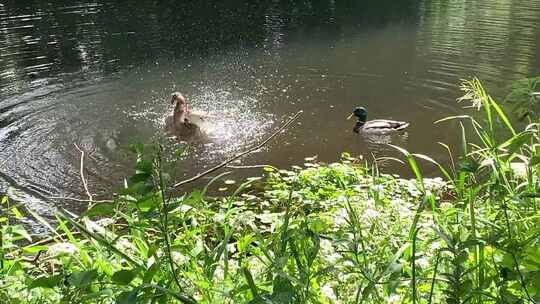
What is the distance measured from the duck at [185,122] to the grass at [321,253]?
14.2 feet

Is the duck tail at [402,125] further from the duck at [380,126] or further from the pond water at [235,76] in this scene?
the pond water at [235,76]

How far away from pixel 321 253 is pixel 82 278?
1487mm

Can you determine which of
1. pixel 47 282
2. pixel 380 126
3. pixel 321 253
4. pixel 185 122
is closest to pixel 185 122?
pixel 185 122

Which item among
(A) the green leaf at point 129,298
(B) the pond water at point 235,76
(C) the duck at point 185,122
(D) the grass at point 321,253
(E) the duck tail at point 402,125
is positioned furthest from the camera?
(E) the duck tail at point 402,125

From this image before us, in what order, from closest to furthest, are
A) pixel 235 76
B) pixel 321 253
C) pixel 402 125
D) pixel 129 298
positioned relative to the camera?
pixel 129 298 < pixel 321 253 < pixel 402 125 < pixel 235 76

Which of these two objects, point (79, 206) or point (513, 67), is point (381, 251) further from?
point (513, 67)

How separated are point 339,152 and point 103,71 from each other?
6.11 m

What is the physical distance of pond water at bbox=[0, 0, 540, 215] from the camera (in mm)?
7672

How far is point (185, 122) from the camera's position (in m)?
8.20

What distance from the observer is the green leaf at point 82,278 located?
1.69 m

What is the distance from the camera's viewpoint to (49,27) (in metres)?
16.5

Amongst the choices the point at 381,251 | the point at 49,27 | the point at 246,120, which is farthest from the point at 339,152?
the point at 49,27

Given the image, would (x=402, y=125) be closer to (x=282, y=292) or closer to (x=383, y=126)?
(x=383, y=126)

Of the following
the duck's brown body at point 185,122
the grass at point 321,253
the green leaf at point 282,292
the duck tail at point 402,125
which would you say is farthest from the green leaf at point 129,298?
the duck tail at point 402,125
